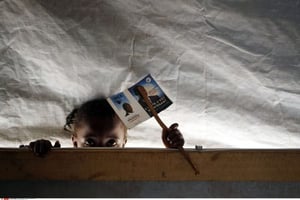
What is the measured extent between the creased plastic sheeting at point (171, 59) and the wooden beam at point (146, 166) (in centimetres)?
22

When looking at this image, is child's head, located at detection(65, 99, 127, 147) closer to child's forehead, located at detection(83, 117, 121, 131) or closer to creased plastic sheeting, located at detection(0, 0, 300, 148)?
child's forehead, located at detection(83, 117, 121, 131)

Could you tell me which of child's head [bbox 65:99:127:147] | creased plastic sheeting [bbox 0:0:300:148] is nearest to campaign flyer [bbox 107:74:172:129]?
creased plastic sheeting [bbox 0:0:300:148]

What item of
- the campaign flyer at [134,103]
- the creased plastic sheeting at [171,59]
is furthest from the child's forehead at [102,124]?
the campaign flyer at [134,103]

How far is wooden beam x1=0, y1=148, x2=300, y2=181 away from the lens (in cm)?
72

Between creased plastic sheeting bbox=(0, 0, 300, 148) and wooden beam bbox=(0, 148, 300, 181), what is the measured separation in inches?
8.6

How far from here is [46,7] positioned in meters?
0.83

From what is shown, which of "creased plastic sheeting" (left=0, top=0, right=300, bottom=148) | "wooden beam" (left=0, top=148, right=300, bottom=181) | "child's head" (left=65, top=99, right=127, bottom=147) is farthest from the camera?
"child's head" (left=65, top=99, right=127, bottom=147)

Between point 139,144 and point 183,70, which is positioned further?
point 139,144

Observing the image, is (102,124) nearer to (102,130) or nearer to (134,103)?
(102,130)

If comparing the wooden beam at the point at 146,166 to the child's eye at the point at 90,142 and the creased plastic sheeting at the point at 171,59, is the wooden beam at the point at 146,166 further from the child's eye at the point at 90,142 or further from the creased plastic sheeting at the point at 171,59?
the child's eye at the point at 90,142

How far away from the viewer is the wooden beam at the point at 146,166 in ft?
2.35

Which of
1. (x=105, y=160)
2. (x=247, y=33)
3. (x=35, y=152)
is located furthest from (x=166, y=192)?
(x=247, y=33)

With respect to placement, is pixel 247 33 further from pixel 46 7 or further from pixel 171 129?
pixel 46 7

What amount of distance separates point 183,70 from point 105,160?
30 cm
